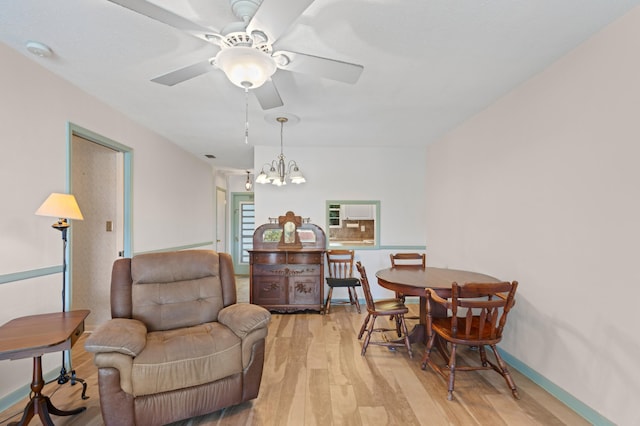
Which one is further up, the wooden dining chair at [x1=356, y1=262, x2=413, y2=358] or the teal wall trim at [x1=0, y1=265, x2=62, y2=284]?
the teal wall trim at [x1=0, y1=265, x2=62, y2=284]

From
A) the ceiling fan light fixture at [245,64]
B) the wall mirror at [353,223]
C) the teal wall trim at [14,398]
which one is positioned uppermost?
the ceiling fan light fixture at [245,64]

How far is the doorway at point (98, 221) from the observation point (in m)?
3.55

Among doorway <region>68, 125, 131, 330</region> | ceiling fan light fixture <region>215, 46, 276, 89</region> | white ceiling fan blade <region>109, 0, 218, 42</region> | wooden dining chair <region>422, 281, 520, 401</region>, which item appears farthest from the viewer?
doorway <region>68, 125, 131, 330</region>

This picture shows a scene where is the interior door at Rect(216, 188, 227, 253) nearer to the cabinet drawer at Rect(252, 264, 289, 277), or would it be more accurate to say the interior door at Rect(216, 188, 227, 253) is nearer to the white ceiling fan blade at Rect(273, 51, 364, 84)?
the cabinet drawer at Rect(252, 264, 289, 277)

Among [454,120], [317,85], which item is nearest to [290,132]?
[317,85]

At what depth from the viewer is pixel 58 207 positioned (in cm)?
215

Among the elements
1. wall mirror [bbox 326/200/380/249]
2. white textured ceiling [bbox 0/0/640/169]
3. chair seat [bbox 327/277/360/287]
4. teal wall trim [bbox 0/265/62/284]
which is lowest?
chair seat [bbox 327/277/360/287]

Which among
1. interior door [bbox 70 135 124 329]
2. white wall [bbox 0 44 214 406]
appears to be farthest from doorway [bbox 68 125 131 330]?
white wall [bbox 0 44 214 406]

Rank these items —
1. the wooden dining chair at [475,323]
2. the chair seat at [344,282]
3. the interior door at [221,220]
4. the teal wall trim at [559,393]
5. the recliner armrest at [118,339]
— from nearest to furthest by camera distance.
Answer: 1. the recliner armrest at [118,339]
2. the teal wall trim at [559,393]
3. the wooden dining chair at [475,323]
4. the chair seat at [344,282]
5. the interior door at [221,220]

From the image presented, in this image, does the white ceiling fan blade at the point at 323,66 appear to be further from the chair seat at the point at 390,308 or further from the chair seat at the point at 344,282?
the chair seat at the point at 344,282

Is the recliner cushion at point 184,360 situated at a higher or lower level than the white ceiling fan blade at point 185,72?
lower

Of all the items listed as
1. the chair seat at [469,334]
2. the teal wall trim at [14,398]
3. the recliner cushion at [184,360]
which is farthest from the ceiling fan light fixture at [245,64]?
the teal wall trim at [14,398]

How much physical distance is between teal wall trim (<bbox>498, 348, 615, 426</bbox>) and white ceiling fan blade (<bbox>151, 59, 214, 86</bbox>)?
10.4ft

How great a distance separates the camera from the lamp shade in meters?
2.12
